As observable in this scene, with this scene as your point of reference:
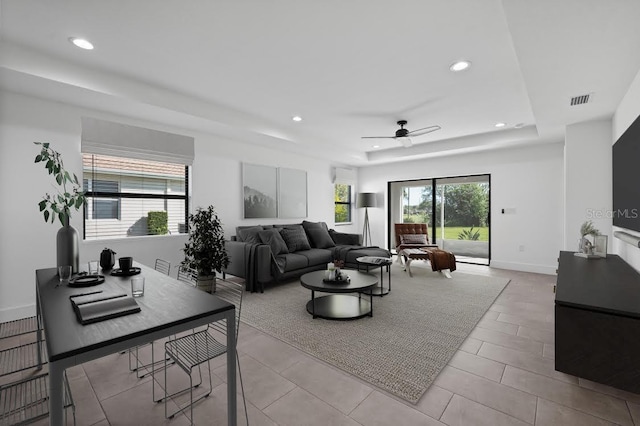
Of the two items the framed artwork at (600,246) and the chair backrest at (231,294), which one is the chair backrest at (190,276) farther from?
the framed artwork at (600,246)

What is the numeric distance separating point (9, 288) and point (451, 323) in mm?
4745

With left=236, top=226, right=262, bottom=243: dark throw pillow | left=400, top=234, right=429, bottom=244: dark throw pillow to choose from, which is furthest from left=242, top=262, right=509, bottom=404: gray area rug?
left=400, top=234, right=429, bottom=244: dark throw pillow

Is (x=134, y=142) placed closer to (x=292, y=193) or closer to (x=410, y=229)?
(x=292, y=193)

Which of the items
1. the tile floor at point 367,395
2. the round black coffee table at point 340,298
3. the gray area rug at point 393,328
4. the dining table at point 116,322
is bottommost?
the tile floor at point 367,395

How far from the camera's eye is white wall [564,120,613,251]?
381cm

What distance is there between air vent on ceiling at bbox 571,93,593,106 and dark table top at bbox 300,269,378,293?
302 cm

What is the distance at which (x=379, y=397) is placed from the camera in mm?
1885

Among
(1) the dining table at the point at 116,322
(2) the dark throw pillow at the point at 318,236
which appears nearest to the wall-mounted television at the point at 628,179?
(1) the dining table at the point at 116,322

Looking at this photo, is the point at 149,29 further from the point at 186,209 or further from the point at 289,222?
the point at 289,222

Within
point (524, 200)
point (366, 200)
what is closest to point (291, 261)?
point (366, 200)

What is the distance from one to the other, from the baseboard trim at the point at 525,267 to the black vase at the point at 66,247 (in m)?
6.69

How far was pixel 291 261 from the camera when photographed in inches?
175

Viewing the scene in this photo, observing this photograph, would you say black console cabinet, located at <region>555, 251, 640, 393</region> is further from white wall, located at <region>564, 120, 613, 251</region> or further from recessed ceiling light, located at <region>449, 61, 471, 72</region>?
white wall, located at <region>564, 120, 613, 251</region>

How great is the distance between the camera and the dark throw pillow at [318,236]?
559 centimetres
